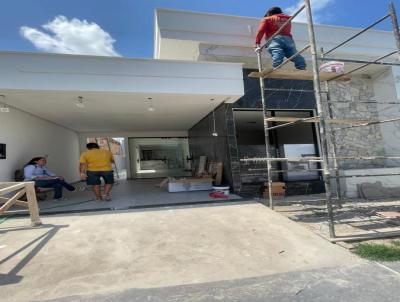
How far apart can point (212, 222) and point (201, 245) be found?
869mm

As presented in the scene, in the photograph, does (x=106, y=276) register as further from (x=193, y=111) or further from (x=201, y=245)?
(x=193, y=111)

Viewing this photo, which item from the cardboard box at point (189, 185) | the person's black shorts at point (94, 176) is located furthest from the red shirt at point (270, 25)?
the person's black shorts at point (94, 176)

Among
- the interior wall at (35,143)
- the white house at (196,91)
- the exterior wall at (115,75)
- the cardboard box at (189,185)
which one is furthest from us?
the cardboard box at (189,185)

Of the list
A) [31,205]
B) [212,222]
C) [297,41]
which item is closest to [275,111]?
[297,41]

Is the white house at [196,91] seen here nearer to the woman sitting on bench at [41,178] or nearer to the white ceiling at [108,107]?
the white ceiling at [108,107]

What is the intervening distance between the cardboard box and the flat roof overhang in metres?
2.13

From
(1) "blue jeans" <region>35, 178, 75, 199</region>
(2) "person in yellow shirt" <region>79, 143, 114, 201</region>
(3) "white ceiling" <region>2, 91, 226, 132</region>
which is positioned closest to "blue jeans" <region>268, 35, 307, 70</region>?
(3) "white ceiling" <region>2, 91, 226, 132</region>

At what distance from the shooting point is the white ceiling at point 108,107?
5824 millimetres

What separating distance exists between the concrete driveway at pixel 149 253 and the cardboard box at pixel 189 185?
2775 millimetres

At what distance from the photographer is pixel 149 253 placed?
9.80 feet

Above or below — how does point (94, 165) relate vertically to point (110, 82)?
below

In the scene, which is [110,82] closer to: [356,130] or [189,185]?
[189,185]

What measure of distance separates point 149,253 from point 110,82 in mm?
3770

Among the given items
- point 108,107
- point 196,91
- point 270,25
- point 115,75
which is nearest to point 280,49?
point 270,25
